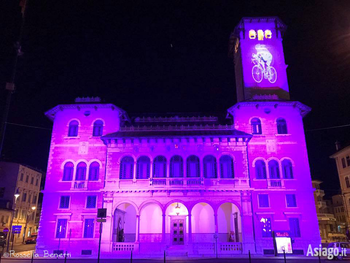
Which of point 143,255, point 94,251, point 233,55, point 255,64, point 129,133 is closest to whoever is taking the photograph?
point 143,255

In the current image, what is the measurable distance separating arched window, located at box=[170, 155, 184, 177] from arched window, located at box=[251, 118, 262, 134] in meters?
8.65

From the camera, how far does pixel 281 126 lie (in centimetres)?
3067

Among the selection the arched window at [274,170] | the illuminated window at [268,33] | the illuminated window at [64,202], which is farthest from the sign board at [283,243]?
the illuminated window at [268,33]

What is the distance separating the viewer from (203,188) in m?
27.7

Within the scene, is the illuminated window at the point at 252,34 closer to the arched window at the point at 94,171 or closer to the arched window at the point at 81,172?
the arched window at the point at 94,171

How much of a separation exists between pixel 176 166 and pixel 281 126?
12319 mm

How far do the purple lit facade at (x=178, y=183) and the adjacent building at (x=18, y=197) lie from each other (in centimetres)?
1842

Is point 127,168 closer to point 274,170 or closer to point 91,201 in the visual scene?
point 91,201

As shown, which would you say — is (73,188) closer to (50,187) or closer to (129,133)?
(50,187)

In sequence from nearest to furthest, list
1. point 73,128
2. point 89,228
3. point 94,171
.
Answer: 1. point 89,228
2. point 94,171
3. point 73,128

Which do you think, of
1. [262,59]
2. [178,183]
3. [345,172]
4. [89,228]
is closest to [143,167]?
[178,183]

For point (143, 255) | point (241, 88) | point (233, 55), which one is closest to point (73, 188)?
point (143, 255)

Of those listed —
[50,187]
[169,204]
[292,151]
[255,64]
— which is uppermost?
[255,64]

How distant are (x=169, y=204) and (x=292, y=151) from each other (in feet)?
46.0
